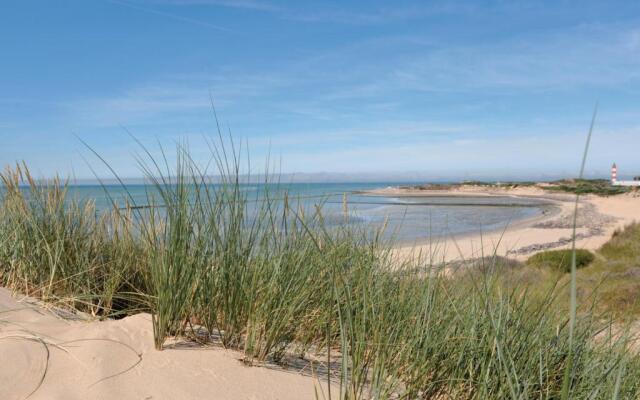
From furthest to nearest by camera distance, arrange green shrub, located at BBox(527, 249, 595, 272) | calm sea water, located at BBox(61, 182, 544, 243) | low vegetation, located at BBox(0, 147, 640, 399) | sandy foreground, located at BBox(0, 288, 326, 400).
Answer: green shrub, located at BBox(527, 249, 595, 272)
calm sea water, located at BBox(61, 182, 544, 243)
low vegetation, located at BBox(0, 147, 640, 399)
sandy foreground, located at BBox(0, 288, 326, 400)

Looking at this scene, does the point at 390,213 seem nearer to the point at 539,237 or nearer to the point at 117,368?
the point at 117,368

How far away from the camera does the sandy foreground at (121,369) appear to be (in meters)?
2.00

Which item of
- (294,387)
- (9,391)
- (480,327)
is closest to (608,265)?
(480,327)

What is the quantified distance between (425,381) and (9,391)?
1774mm

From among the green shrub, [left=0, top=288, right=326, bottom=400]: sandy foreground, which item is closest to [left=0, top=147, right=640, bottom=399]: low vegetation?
[left=0, top=288, right=326, bottom=400]: sandy foreground

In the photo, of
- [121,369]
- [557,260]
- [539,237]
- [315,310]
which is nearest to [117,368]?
[121,369]

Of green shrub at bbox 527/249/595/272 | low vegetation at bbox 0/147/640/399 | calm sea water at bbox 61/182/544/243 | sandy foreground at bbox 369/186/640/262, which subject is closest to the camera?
low vegetation at bbox 0/147/640/399

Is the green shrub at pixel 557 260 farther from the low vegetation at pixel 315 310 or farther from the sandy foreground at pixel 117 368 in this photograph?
the sandy foreground at pixel 117 368

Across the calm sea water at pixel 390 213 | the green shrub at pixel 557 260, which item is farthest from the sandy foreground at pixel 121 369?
the green shrub at pixel 557 260

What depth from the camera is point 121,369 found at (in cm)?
214

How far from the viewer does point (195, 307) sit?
8.41ft

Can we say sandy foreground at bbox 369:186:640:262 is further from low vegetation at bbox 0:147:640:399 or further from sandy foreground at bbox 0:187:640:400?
sandy foreground at bbox 0:187:640:400

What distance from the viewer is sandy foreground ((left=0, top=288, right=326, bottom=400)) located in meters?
2.00

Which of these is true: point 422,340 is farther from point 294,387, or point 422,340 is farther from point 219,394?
point 219,394
